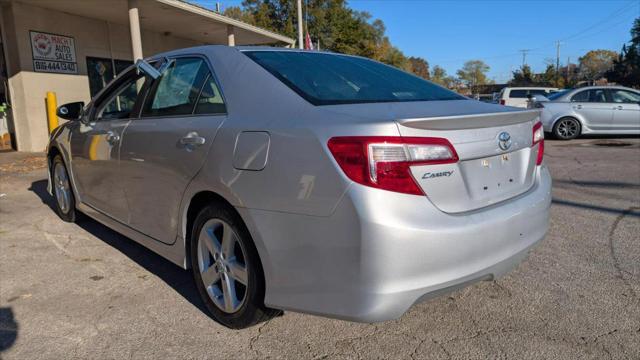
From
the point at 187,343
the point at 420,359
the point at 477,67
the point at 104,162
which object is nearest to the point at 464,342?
the point at 420,359

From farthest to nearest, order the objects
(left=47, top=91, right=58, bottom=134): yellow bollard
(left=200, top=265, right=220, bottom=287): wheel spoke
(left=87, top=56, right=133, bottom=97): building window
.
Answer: (left=87, top=56, right=133, bottom=97): building window → (left=47, top=91, right=58, bottom=134): yellow bollard → (left=200, top=265, right=220, bottom=287): wheel spoke

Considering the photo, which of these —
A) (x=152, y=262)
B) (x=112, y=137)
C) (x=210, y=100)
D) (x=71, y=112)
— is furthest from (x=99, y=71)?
(x=210, y=100)

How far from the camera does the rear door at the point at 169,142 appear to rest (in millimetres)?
2734

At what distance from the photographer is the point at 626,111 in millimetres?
11961

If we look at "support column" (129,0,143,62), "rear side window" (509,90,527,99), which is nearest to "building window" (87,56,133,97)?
"support column" (129,0,143,62)

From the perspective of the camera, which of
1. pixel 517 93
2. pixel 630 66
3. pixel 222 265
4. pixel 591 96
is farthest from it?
pixel 630 66

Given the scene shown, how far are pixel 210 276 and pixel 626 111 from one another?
12.6 meters

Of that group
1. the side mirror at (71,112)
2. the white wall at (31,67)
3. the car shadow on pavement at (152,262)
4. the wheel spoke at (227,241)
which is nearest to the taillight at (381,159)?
the wheel spoke at (227,241)

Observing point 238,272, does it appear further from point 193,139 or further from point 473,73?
point 473,73

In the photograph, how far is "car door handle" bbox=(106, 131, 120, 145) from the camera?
3.56 meters

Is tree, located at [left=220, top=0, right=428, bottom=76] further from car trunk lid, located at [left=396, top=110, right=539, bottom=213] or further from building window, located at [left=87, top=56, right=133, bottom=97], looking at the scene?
car trunk lid, located at [left=396, top=110, right=539, bottom=213]

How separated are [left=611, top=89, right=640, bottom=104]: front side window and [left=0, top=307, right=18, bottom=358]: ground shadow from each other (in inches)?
528

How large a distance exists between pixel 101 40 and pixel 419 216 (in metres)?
13.6

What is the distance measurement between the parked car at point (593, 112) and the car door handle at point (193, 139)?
11.6 m
